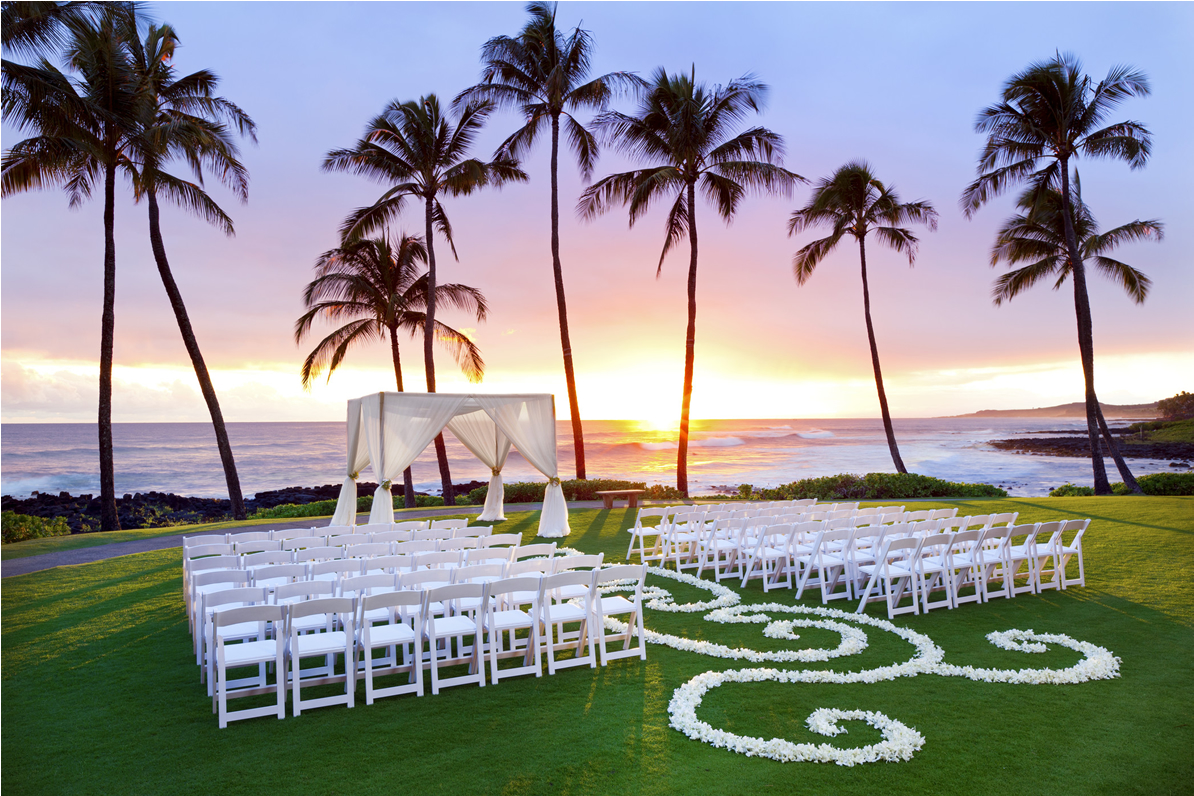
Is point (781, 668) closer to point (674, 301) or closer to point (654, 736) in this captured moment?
point (654, 736)

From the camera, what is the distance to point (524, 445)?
1302 centimetres

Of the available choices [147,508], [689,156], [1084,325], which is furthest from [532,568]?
[147,508]

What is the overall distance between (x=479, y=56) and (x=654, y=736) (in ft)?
64.4

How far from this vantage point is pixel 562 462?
202ft

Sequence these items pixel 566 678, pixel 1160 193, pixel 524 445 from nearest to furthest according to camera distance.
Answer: pixel 566 678 < pixel 524 445 < pixel 1160 193

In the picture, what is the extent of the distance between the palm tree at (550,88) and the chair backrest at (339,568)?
12.7m

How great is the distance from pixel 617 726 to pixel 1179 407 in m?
66.7

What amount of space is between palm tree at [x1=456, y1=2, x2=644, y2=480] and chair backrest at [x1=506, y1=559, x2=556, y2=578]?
492 inches

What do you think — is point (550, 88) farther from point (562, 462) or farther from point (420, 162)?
point (562, 462)

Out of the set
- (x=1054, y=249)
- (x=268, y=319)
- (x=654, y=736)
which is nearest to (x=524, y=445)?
(x=654, y=736)

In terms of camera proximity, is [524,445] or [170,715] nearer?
[170,715]

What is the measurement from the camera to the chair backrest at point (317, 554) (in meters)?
7.25

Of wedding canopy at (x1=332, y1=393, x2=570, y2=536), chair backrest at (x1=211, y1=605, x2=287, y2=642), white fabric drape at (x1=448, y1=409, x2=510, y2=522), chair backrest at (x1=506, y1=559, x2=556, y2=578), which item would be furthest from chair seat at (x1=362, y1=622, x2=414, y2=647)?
white fabric drape at (x1=448, y1=409, x2=510, y2=522)

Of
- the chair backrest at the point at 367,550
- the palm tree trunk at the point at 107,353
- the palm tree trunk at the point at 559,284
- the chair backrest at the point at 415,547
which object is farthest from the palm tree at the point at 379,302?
the chair backrest at the point at 415,547
